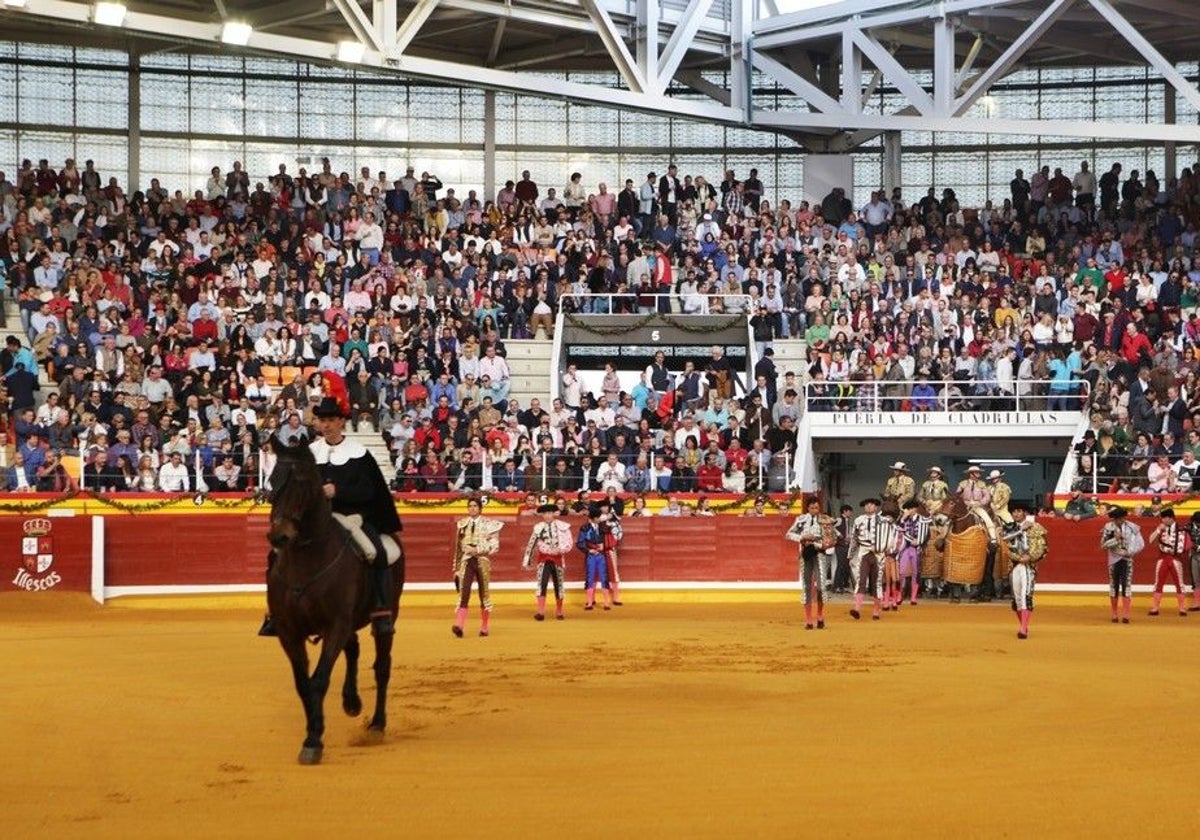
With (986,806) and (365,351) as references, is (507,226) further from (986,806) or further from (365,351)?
(986,806)

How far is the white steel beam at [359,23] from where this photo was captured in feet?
98.5

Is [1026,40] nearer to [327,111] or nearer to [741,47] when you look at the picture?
[741,47]

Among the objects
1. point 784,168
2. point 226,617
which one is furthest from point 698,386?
point 784,168

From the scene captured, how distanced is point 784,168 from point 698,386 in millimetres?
13716

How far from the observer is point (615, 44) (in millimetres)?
32719

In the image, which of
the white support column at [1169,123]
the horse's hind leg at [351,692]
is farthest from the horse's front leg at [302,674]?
the white support column at [1169,123]

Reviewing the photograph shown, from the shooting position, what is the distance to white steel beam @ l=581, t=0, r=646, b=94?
32.4m

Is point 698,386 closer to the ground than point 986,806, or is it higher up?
higher up

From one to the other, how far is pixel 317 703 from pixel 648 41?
2509 centimetres

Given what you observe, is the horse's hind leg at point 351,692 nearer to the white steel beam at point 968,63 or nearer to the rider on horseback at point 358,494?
the rider on horseback at point 358,494

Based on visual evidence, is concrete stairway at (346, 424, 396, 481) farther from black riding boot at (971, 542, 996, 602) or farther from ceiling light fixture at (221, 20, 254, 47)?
black riding boot at (971, 542, 996, 602)

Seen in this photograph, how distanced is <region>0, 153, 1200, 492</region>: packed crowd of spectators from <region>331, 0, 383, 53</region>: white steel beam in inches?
147

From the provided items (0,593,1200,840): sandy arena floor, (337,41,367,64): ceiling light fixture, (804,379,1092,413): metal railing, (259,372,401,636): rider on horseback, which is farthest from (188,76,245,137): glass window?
(259,372,401,636): rider on horseback

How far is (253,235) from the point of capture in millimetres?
32688
